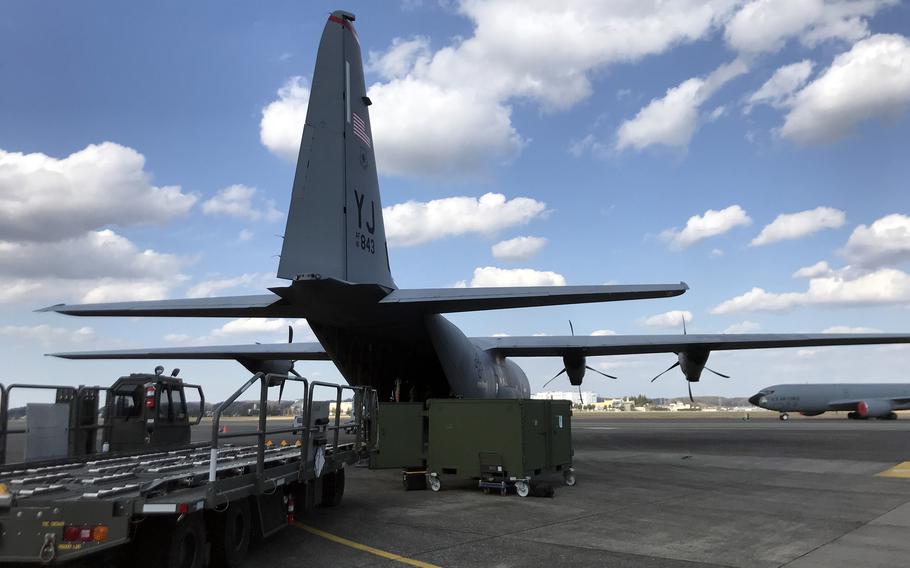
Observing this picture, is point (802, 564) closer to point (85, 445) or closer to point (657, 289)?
point (657, 289)

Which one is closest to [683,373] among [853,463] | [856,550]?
[853,463]

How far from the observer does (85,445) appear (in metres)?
9.28

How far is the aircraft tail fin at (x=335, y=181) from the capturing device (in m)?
11.2

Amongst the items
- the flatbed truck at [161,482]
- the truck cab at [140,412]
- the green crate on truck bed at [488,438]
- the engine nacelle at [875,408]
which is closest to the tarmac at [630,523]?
the green crate on truck bed at [488,438]

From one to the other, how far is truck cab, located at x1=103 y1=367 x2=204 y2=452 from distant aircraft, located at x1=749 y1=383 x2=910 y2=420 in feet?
184

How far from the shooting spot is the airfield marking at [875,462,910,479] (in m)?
14.8

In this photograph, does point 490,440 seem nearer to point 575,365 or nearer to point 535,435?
point 535,435

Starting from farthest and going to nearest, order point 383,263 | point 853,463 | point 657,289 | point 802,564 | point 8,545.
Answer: point 853,463 < point 383,263 < point 657,289 < point 802,564 < point 8,545

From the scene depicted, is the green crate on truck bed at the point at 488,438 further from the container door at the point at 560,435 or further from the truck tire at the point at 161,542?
the truck tire at the point at 161,542

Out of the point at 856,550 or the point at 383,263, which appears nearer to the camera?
the point at 856,550

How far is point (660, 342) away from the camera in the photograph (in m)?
22.2

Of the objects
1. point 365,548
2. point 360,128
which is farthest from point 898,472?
point 360,128

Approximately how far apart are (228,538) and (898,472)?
15973 mm

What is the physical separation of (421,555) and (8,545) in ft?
13.1
